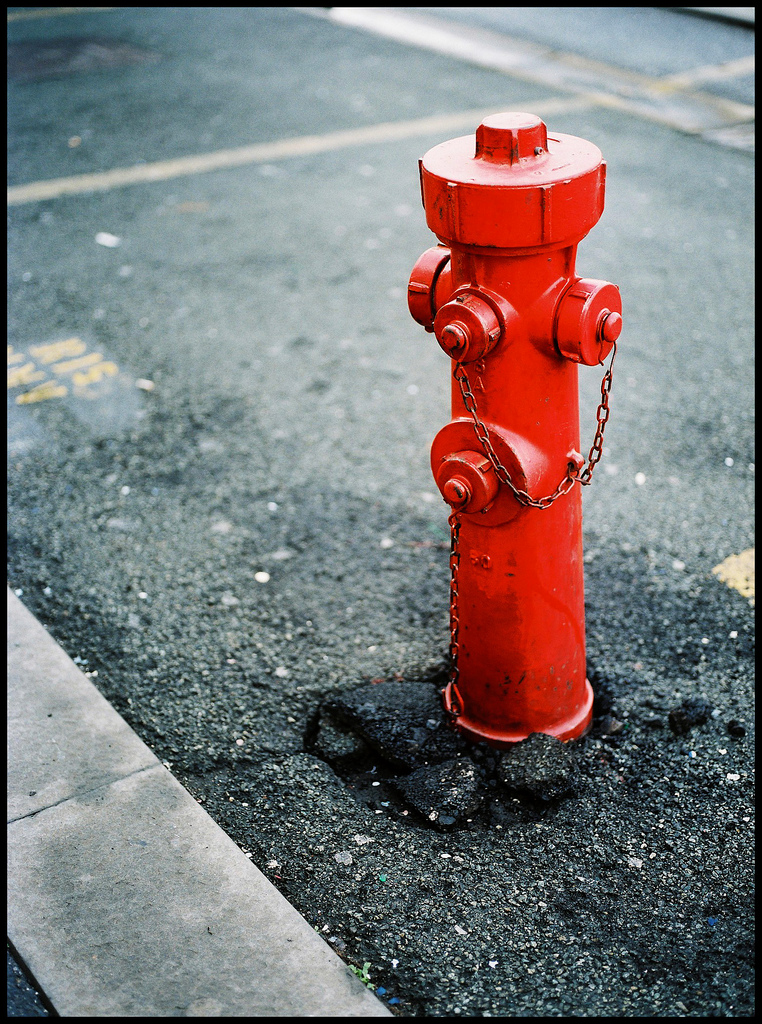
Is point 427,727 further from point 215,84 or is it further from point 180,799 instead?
point 215,84

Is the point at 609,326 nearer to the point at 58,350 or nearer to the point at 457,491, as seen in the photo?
the point at 457,491

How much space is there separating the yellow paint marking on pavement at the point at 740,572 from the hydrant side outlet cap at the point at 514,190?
1.72 meters

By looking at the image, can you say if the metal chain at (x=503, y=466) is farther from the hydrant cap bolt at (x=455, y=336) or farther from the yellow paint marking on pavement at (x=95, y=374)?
the yellow paint marking on pavement at (x=95, y=374)

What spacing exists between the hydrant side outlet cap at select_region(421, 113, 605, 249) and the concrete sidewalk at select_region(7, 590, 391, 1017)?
5.13 feet

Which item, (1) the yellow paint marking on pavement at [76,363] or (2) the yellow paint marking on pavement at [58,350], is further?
(2) the yellow paint marking on pavement at [58,350]

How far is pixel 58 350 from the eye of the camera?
200 inches

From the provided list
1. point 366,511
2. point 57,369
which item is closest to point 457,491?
point 366,511

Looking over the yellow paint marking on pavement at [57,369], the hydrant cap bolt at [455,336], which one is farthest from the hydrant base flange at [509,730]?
the yellow paint marking on pavement at [57,369]

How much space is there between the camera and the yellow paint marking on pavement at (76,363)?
4914mm

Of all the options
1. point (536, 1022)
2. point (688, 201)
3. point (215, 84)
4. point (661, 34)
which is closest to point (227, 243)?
point (688, 201)

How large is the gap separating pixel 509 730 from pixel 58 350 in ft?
11.3

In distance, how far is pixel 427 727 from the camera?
2.81 metres

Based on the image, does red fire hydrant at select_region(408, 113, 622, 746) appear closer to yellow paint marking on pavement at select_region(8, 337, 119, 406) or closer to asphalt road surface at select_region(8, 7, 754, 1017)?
asphalt road surface at select_region(8, 7, 754, 1017)

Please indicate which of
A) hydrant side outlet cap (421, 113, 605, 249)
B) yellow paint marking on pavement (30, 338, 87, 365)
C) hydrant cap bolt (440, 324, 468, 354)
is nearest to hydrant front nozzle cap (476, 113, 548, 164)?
hydrant side outlet cap (421, 113, 605, 249)
